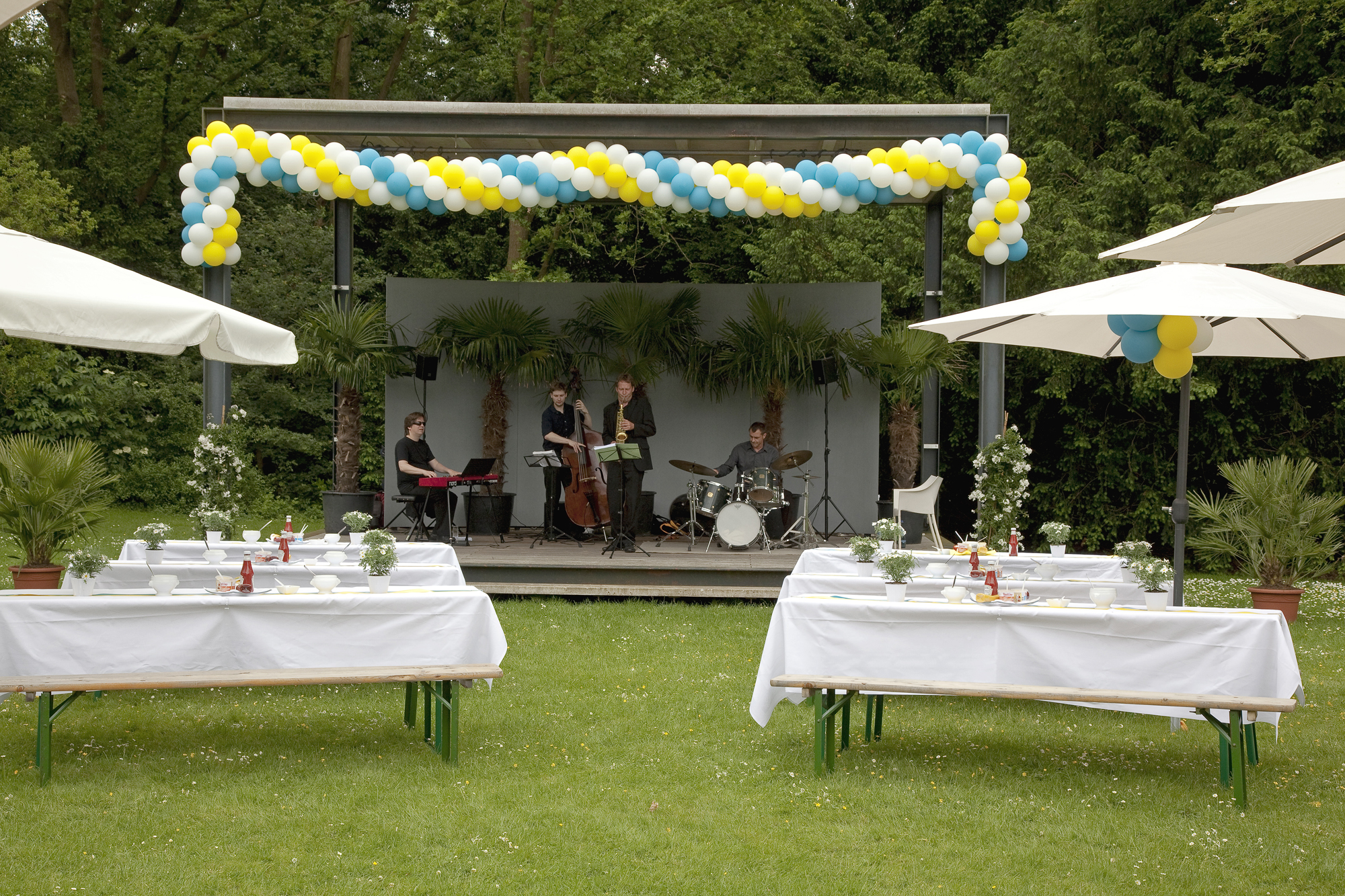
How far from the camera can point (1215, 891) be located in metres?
4.02

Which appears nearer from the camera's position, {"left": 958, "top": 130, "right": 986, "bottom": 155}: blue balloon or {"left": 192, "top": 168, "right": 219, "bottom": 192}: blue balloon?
{"left": 958, "top": 130, "right": 986, "bottom": 155}: blue balloon

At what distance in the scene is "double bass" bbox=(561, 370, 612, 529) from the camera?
37.2 ft

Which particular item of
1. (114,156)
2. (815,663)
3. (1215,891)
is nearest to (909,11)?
(114,156)

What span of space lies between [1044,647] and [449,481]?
243 inches

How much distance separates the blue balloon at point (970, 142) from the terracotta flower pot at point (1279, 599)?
4.11m

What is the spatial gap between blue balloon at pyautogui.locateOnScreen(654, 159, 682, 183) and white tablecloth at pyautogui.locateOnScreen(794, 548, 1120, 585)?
3998mm

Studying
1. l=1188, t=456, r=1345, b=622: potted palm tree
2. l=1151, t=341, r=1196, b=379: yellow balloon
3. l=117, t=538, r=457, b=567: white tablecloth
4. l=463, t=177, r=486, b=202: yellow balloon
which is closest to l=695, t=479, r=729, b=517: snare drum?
l=463, t=177, r=486, b=202: yellow balloon

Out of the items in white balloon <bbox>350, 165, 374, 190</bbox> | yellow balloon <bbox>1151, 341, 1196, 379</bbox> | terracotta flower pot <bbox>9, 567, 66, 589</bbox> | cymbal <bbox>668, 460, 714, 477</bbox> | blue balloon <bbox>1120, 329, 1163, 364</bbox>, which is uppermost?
white balloon <bbox>350, 165, 374, 190</bbox>

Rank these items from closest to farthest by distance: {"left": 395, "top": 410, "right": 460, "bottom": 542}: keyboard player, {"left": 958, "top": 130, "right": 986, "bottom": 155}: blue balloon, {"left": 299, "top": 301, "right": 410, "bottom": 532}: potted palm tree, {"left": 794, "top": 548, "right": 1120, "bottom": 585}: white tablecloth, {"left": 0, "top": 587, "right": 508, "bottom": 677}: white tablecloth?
1. {"left": 0, "top": 587, "right": 508, "bottom": 677}: white tablecloth
2. {"left": 794, "top": 548, "right": 1120, "bottom": 585}: white tablecloth
3. {"left": 958, "top": 130, "right": 986, "bottom": 155}: blue balloon
4. {"left": 395, "top": 410, "right": 460, "bottom": 542}: keyboard player
5. {"left": 299, "top": 301, "right": 410, "bottom": 532}: potted palm tree

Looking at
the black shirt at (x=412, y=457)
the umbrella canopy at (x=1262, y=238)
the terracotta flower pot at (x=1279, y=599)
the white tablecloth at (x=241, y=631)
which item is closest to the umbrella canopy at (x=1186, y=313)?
the umbrella canopy at (x=1262, y=238)

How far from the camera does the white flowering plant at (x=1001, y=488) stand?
31.6 feet

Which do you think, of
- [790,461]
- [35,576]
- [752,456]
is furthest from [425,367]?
[35,576]

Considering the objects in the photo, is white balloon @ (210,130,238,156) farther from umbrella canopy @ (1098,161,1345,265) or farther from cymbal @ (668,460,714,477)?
umbrella canopy @ (1098,161,1345,265)

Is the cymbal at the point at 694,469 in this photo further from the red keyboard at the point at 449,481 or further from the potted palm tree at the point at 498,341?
the potted palm tree at the point at 498,341
